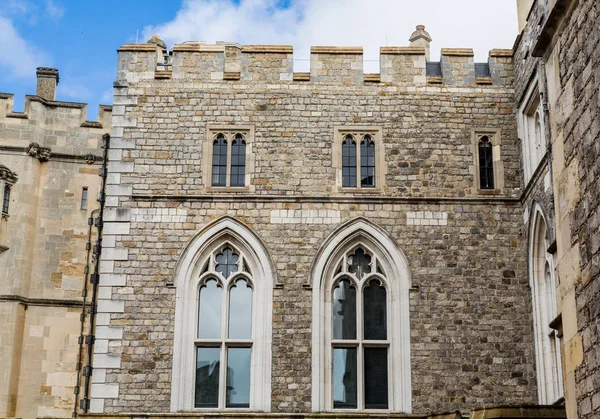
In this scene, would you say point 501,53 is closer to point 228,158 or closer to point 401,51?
point 401,51

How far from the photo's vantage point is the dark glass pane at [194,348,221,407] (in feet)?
49.2

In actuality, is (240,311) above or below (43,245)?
below

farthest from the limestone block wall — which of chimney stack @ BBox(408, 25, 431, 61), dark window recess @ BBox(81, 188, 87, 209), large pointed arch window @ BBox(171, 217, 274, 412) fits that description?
chimney stack @ BBox(408, 25, 431, 61)

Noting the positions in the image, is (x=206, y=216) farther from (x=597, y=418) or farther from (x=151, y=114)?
(x=597, y=418)

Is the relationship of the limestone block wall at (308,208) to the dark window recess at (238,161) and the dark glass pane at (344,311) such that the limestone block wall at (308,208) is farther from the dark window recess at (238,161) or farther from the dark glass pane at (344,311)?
the dark glass pane at (344,311)

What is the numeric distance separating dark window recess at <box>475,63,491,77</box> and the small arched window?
2.18 metres

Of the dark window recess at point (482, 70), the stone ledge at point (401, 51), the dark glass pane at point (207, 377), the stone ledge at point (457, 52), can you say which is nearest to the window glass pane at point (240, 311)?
the dark glass pane at point (207, 377)

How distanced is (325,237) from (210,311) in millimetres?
2094

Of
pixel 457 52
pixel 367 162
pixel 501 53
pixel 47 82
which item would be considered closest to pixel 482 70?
pixel 501 53

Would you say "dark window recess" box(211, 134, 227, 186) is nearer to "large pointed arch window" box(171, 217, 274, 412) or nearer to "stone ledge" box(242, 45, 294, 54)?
"large pointed arch window" box(171, 217, 274, 412)

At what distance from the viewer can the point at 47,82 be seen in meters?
22.0

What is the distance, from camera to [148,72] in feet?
54.3

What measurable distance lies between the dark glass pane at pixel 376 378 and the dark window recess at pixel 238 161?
10.9 feet

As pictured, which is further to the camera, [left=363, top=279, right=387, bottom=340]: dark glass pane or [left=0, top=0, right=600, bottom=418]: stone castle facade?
[left=363, top=279, right=387, bottom=340]: dark glass pane
